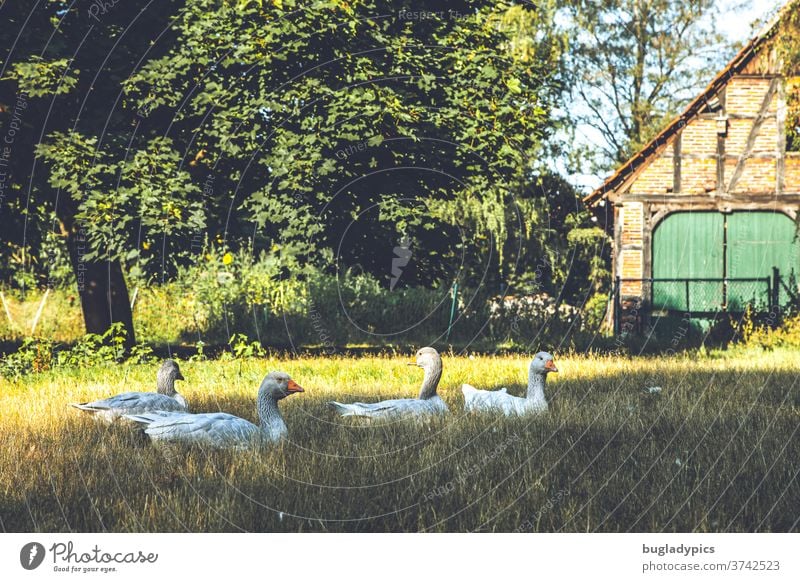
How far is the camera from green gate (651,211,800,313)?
22.4 m

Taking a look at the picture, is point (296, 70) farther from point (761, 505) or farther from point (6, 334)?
point (6, 334)

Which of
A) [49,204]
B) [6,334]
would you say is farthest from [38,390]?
[6,334]

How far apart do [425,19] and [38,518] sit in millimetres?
10702

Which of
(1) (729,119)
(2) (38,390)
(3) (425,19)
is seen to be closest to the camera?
(2) (38,390)

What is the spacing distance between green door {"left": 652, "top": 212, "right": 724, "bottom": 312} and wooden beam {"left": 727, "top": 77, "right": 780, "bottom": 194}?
105 cm

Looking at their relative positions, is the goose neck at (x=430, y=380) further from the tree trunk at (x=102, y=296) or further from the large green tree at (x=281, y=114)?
the tree trunk at (x=102, y=296)

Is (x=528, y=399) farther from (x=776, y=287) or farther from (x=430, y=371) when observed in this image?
(x=776, y=287)

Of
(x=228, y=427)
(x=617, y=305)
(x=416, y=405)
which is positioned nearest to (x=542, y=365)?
(x=416, y=405)

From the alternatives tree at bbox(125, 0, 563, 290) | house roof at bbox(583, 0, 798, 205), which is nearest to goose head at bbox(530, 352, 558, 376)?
tree at bbox(125, 0, 563, 290)

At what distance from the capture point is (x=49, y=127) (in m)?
14.6

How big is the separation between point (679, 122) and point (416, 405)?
17.0 m

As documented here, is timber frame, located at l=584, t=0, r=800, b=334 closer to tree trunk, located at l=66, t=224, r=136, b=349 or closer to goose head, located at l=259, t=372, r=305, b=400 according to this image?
tree trunk, located at l=66, t=224, r=136, b=349

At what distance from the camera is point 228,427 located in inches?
274

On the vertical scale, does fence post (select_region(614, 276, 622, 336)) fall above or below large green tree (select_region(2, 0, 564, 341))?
below
